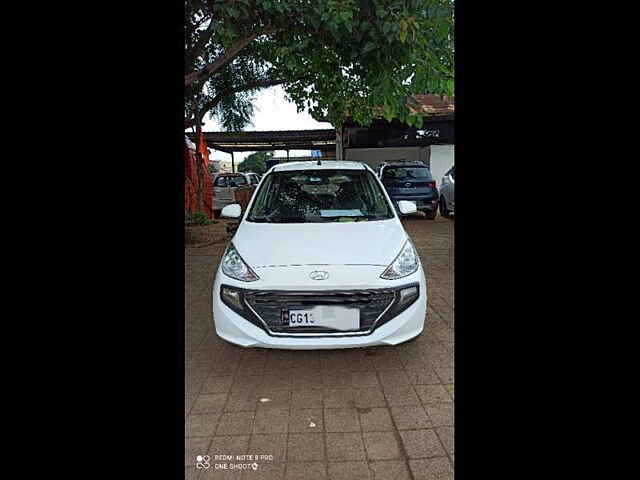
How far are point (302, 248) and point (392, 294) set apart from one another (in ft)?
2.34

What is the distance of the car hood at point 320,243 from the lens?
3.10 meters

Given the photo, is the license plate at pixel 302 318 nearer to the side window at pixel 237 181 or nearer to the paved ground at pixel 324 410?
the paved ground at pixel 324 410

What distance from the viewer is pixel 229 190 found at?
1453cm

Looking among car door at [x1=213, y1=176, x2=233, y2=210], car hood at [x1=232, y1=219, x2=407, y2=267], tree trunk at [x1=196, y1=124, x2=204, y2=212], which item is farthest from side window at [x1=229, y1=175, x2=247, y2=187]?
car hood at [x1=232, y1=219, x2=407, y2=267]

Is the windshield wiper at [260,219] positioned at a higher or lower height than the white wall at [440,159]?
lower

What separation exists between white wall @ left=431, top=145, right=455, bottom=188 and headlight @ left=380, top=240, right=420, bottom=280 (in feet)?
42.5

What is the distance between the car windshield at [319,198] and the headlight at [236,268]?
65 cm

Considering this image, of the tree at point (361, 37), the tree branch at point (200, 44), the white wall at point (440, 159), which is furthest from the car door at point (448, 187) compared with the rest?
the tree branch at point (200, 44)

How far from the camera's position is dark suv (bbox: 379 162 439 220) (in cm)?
1196

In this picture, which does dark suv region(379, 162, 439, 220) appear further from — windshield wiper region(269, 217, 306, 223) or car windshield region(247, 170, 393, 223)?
windshield wiper region(269, 217, 306, 223)

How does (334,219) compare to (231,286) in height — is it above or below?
above

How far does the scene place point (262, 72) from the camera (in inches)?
409
